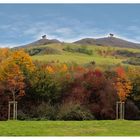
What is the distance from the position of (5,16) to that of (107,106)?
222 inches

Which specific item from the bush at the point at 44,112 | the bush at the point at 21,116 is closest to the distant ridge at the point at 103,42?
the bush at the point at 44,112

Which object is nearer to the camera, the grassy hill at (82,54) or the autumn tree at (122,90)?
the autumn tree at (122,90)

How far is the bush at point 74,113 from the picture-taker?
15906 mm

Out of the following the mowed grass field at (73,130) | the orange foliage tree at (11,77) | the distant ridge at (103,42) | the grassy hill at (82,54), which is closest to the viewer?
the mowed grass field at (73,130)

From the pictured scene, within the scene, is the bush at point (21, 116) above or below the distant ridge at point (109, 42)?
below

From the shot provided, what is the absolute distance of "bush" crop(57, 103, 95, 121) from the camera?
52.2ft

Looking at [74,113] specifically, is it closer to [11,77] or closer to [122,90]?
[122,90]

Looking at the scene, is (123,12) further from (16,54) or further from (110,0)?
(16,54)

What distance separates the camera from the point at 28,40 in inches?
557

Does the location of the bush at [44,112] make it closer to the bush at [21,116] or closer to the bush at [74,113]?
the bush at [21,116]

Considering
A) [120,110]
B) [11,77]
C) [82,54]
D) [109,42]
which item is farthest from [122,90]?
[11,77]

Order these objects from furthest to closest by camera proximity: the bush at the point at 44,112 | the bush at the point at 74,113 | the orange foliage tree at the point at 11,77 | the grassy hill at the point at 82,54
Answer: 1. the grassy hill at the point at 82,54
2. the orange foliage tree at the point at 11,77
3. the bush at the point at 44,112
4. the bush at the point at 74,113

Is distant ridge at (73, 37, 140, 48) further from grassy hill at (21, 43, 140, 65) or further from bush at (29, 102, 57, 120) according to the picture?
bush at (29, 102, 57, 120)

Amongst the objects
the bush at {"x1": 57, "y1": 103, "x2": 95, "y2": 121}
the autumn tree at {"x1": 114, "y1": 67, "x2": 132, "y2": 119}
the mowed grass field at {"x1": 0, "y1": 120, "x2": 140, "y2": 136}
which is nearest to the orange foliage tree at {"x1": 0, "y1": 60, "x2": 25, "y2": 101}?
the bush at {"x1": 57, "y1": 103, "x2": 95, "y2": 121}
